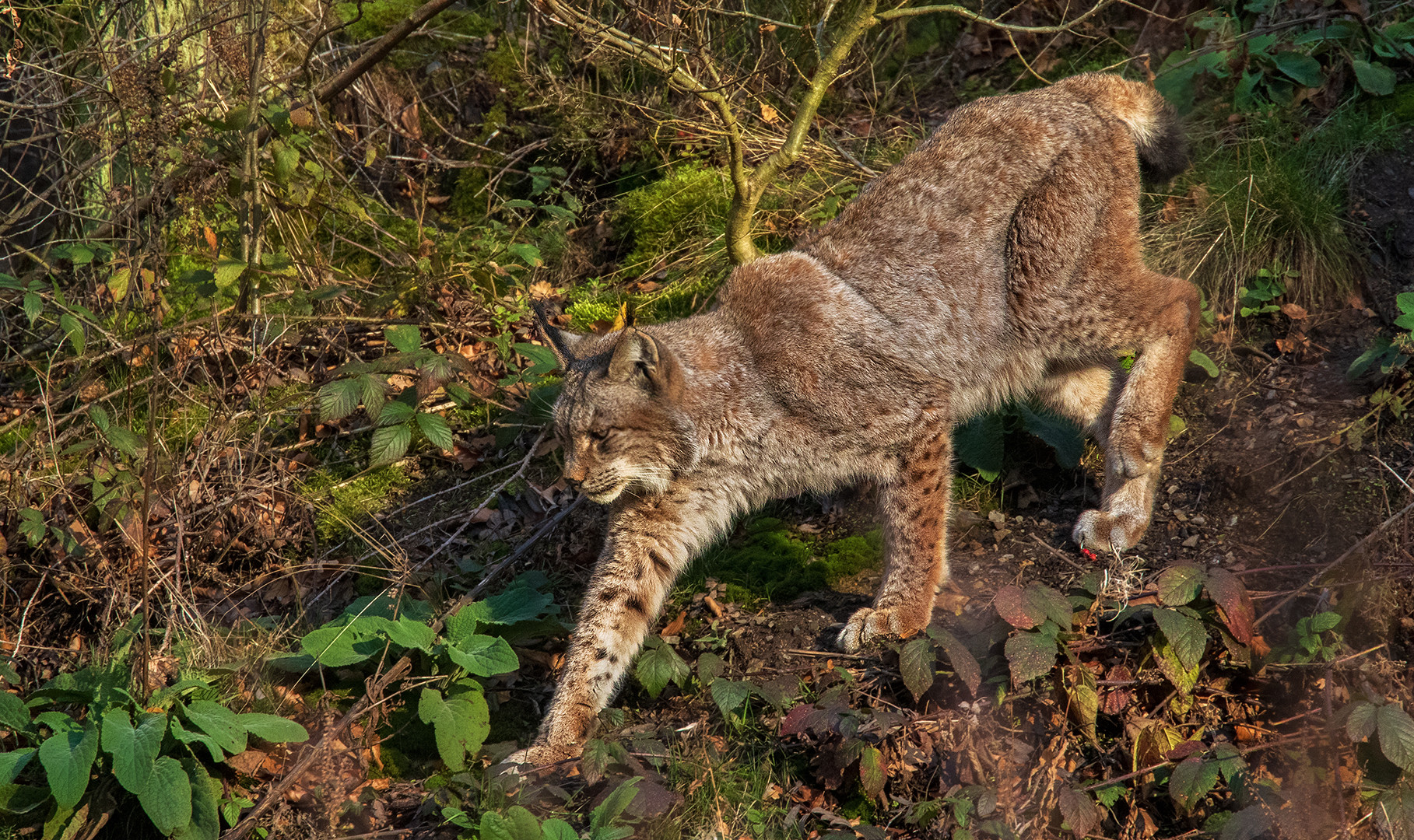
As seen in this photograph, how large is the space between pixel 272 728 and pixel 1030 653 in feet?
8.74

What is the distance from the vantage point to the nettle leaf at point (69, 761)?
10.7 feet

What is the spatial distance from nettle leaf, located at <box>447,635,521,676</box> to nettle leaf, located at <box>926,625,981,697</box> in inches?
63.0

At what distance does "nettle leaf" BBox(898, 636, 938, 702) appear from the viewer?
361cm

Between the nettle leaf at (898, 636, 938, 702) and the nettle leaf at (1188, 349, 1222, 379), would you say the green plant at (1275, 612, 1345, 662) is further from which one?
the nettle leaf at (1188, 349, 1222, 379)

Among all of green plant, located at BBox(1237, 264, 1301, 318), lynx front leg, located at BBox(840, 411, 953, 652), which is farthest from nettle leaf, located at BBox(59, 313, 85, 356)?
green plant, located at BBox(1237, 264, 1301, 318)

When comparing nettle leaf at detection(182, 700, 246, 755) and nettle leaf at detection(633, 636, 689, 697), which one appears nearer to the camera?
nettle leaf at detection(182, 700, 246, 755)

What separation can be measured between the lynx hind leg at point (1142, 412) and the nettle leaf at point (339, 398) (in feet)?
12.0

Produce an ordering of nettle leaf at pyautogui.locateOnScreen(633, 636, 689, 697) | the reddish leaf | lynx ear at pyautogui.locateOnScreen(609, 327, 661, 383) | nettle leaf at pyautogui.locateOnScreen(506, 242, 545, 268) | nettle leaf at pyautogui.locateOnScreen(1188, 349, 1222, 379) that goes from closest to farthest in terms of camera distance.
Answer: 1. the reddish leaf
2. nettle leaf at pyautogui.locateOnScreen(633, 636, 689, 697)
3. lynx ear at pyautogui.locateOnScreen(609, 327, 661, 383)
4. nettle leaf at pyautogui.locateOnScreen(1188, 349, 1222, 379)
5. nettle leaf at pyautogui.locateOnScreen(506, 242, 545, 268)

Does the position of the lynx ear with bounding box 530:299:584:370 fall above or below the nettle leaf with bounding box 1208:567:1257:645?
above

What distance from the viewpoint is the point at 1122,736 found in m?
3.57

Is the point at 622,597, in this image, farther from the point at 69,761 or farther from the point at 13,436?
the point at 13,436

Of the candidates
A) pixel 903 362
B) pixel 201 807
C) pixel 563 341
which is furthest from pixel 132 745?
pixel 903 362

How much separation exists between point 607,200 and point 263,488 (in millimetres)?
3150

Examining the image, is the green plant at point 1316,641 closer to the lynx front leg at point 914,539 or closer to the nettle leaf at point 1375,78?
the lynx front leg at point 914,539
